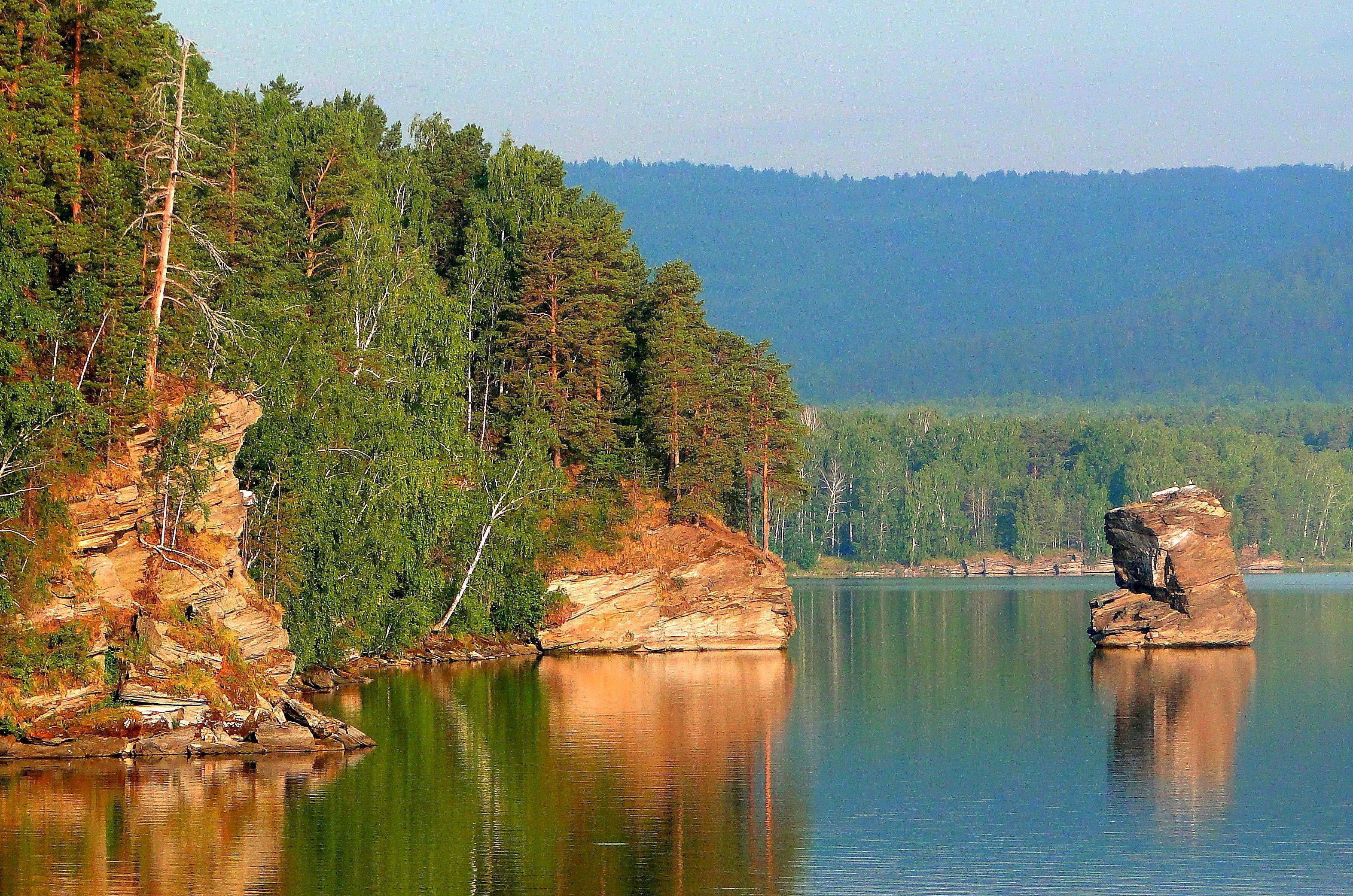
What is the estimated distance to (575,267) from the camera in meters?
83.2

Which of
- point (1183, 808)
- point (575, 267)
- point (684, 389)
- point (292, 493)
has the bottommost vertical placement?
point (1183, 808)

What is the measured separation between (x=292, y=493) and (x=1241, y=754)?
1362 inches

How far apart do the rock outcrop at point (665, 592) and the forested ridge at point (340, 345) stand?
1693 mm

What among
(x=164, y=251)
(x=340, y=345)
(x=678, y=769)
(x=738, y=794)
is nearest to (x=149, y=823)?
(x=738, y=794)

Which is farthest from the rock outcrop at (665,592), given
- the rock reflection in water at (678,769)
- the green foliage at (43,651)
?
the green foliage at (43,651)

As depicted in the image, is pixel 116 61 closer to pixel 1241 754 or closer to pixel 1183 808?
pixel 1183 808

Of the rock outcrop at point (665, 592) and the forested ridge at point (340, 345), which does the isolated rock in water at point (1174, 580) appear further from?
the forested ridge at point (340, 345)

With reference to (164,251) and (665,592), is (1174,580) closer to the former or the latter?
(665,592)

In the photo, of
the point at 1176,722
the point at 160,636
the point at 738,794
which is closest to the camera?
the point at 738,794

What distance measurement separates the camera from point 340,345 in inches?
2621

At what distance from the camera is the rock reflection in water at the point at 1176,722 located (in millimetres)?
43594

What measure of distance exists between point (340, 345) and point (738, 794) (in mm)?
31916

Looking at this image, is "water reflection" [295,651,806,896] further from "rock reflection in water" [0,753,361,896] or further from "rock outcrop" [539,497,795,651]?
"rock outcrop" [539,497,795,651]

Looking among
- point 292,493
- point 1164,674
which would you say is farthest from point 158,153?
point 1164,674
